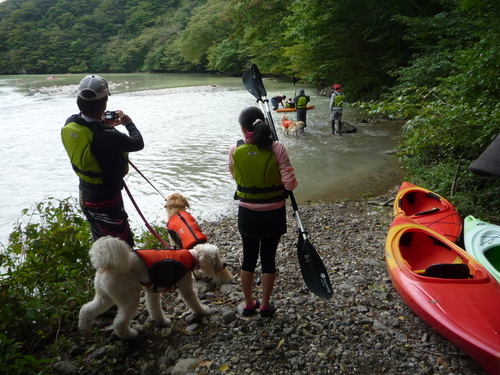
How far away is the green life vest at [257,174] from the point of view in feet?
8.52

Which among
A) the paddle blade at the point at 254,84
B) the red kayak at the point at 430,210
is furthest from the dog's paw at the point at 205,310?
the red kayak at the point at 430,210

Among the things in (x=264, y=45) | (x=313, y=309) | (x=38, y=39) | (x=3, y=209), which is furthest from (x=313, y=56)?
(x=38, y=39)

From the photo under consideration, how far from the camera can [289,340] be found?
2.74 m

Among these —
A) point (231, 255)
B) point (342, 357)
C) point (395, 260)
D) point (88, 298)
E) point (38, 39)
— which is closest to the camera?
point (342, 357)

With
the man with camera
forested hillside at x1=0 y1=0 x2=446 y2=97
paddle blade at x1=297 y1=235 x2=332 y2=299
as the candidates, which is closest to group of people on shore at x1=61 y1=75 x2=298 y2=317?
the man with camera

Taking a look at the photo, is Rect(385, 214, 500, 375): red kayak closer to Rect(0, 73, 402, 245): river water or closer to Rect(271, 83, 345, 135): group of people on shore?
Rect(0, 73, 402, 245): river water

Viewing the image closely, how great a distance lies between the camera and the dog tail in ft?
7.72

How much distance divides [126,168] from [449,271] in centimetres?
330

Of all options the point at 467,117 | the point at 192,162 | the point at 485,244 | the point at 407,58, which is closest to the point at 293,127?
the point at 192,162

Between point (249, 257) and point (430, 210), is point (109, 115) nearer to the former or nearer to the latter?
point (249, 257)

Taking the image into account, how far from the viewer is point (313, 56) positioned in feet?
61.2

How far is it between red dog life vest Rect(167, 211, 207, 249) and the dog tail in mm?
1191

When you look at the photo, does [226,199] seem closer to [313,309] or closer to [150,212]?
[150,212]

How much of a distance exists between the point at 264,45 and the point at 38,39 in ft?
228
